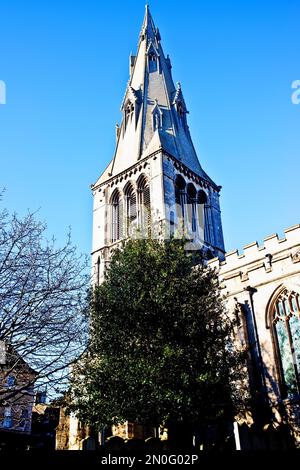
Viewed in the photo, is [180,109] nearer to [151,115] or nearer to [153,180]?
[151,115]

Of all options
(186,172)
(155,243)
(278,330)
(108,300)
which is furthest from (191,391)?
(186,172)

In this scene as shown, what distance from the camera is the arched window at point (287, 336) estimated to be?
16453mm

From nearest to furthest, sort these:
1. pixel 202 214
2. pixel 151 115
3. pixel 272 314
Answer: pixel 272 314 < pixel 202 214 < pixel 151 115

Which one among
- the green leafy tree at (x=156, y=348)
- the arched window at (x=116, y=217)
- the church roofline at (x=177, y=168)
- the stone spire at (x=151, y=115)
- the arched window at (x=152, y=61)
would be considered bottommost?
A: the green leafy tree at (x=156, y=348)

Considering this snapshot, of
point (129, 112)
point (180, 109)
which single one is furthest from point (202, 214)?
point (129, 112)

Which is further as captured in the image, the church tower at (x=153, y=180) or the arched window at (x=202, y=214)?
the arched window at (x=202, y=214)

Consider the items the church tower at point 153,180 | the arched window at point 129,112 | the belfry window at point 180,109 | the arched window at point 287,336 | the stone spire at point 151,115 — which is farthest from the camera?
the belfry window at point 180,109

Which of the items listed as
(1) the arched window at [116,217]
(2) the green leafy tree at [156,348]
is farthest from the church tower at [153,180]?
(2) the green leafy tree at [156,348]

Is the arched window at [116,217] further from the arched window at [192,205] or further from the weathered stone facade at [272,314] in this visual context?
the weathered stone facade at [272,314]

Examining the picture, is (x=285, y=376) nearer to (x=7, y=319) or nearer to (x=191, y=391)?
(x=191, y=391)

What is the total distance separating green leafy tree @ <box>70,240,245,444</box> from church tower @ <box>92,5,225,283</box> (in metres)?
13.8

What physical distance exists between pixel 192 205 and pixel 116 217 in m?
6.28

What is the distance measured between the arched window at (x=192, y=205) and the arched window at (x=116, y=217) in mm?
5533

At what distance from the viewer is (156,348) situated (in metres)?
Answer: 13.4
